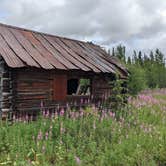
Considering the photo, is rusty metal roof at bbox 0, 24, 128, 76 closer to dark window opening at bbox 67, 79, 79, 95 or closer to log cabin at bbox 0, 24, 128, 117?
log cabin at bbox 0, 24, 128, 117

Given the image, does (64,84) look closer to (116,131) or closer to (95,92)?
(95,92)

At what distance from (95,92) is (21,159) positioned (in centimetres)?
963

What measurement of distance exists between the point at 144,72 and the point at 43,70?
2817 cm

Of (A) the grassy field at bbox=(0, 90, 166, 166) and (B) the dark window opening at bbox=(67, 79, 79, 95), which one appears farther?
(B) the dark window opening at bbox=(67, 79, 79, 95)

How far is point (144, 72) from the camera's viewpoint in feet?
133

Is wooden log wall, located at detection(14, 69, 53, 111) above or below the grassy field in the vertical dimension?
above

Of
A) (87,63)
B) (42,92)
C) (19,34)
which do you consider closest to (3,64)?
(42,92)

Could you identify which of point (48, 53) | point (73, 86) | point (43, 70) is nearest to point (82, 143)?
point (43, 70)

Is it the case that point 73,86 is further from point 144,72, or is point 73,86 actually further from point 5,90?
point 144,72

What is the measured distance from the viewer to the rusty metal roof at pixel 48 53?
42.8ft

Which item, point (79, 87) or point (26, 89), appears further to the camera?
point (79, 87)

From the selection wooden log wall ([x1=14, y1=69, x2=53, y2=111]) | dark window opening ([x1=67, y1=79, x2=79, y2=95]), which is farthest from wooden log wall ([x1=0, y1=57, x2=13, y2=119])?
dark window opening ([x1=67, y1=79, x2=79, y2=95])

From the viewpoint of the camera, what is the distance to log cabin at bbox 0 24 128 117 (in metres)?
12.9

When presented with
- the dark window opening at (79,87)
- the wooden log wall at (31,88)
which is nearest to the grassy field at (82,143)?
the wooden log wall at (31,88)
